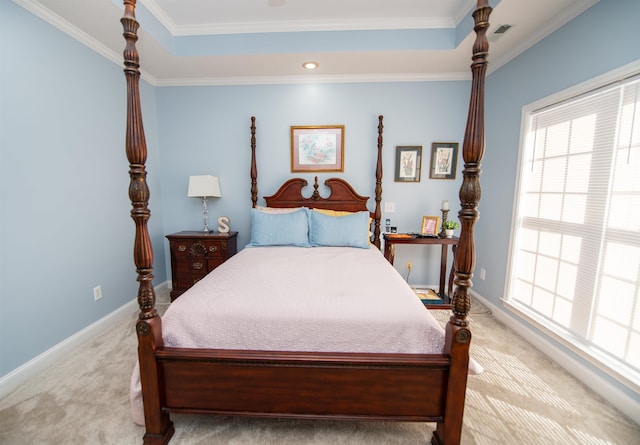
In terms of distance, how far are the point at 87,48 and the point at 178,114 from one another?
1.01 meters

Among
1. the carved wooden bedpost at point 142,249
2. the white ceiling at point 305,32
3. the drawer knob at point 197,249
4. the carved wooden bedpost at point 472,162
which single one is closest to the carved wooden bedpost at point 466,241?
the carved wooden bedpost at point 472,162

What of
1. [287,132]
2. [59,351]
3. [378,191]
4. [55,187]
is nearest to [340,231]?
[378,191]

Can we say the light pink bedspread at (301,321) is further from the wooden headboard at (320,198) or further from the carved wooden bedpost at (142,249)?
the wooden headboard at (320,198)

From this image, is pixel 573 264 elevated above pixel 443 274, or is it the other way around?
pixel 573 264

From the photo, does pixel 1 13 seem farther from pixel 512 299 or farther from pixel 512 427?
pixel 512 299

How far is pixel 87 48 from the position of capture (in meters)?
2.25

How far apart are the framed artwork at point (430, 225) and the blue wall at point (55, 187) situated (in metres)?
3.29

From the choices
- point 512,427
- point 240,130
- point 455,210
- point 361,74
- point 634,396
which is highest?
point 361,74

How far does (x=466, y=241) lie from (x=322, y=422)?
1273 millimetres

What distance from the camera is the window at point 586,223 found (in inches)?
63.5

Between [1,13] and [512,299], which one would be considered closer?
[1,13]

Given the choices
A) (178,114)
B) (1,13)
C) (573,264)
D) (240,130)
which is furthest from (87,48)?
(573,264)

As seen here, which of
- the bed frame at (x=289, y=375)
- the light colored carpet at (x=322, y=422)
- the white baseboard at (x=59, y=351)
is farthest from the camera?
the white baseboard at (x=59, y=351)

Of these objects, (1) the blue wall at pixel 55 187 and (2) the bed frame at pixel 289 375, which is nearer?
(2) the bed frame at pixel 289 375
